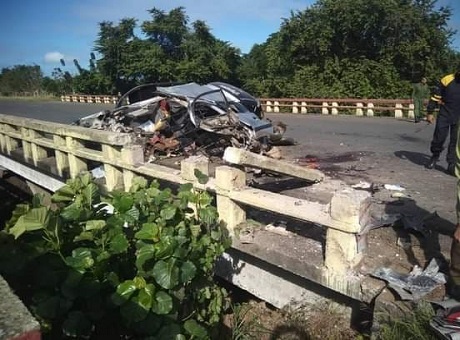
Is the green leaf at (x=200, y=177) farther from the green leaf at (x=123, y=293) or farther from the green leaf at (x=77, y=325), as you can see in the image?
the green leaf at (x=77, y=325)

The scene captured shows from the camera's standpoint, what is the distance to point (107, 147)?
5.14 meters

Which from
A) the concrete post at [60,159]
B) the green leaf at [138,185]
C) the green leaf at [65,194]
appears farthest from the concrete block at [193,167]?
the concrete post at [60,159]

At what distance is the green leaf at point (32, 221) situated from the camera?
2367 mm

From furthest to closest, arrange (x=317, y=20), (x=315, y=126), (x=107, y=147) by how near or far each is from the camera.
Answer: (x=317, y=20) < (x=315, y=126) < (x=107, y=147)

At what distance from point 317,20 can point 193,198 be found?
2770cm

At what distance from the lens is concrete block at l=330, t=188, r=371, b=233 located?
2.77 meters

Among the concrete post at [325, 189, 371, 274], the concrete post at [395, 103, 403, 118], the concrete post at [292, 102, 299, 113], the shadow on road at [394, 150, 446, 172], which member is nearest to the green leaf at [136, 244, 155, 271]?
the concrete post at [325, 189, 371, 274]

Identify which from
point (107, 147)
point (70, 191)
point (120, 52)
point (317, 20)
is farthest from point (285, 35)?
point (70, 191)

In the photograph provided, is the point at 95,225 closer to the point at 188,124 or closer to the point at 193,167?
the point at 193,167

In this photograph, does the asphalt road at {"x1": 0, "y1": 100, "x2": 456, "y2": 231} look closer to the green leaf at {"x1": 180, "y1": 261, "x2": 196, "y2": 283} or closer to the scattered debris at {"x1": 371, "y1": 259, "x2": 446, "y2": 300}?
the scattered debris at {"x1": 371, "y1": 259, "x2": 446, "y2": 300}

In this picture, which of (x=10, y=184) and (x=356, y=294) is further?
(x=10, y=184)

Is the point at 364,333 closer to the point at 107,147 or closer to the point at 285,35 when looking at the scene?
the point at 107,147

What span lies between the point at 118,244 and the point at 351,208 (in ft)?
5.41

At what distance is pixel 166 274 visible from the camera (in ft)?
8.07
